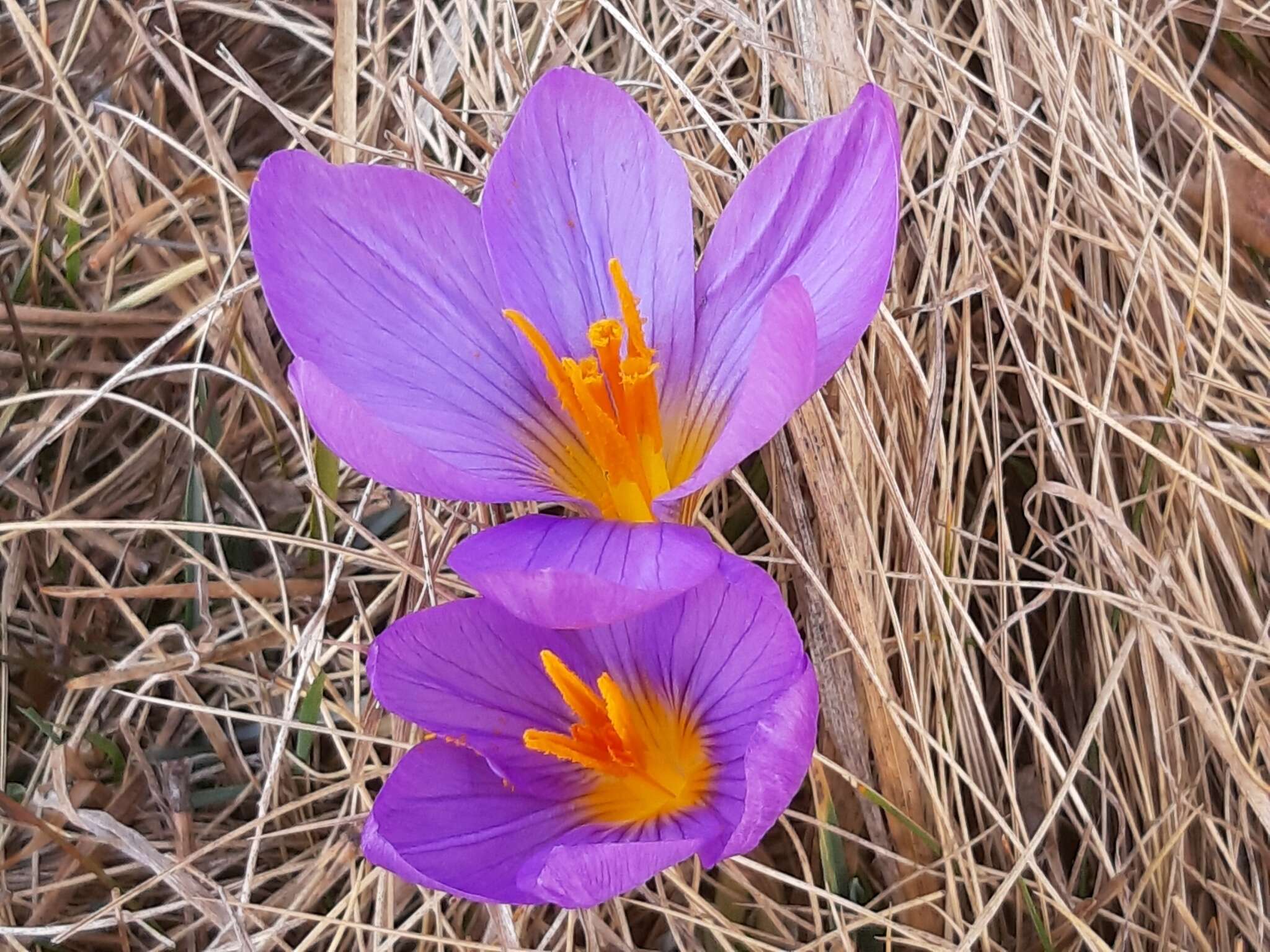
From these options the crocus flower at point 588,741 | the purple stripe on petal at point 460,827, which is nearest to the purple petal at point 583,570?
the crocus flower at point 588,741

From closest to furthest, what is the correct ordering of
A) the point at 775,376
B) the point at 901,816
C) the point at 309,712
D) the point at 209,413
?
the point at 775,376 < the point at 901,816 < the point at 309,712 < the point at 209,413

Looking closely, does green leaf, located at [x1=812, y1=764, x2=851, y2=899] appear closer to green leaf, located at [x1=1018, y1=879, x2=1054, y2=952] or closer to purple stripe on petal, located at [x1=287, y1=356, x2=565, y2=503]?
green leaf, located at [x1=1018, y1=879, x2=1054, y2=952]

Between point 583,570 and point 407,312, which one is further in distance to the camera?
point 407,312

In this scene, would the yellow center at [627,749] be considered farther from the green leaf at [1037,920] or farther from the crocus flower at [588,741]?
the green leaf at [1037,920]

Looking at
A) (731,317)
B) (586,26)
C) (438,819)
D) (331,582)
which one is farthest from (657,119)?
(438,819)

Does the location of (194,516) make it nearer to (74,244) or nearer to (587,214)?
(74,244)

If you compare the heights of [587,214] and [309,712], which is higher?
[587,214]

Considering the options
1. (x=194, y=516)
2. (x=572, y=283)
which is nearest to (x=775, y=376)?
(x=572, y=283)
